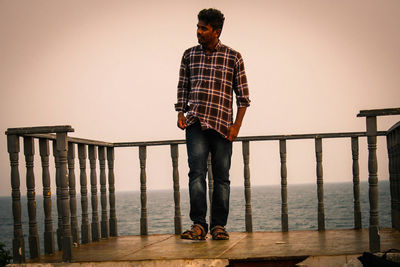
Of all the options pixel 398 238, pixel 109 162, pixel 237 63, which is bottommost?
pixel 398 238

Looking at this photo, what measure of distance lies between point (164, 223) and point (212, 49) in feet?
163

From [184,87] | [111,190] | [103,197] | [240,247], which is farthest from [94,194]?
[240,247]

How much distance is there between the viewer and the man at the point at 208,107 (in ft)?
14.2

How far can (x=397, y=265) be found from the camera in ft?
10.4

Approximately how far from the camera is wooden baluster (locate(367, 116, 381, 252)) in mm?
3645

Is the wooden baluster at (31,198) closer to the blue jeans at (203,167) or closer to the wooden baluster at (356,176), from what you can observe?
the blue jeans at (203,167)

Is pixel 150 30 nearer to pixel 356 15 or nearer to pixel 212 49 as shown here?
pixel 356 15

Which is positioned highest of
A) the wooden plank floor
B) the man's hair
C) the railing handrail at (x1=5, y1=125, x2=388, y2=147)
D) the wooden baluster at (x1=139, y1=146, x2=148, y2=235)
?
the man's hair

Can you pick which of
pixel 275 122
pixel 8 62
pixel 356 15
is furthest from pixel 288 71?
pixel 8 62

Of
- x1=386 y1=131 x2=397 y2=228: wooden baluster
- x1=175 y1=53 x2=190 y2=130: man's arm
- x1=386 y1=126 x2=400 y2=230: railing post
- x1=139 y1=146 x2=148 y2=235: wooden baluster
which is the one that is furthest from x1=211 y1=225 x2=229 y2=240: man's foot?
x1=386 y1=131 x2=397 y2=228: wooden baluster

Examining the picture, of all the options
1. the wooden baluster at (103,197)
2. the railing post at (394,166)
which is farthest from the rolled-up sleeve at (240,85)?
the wooden baluster at (103,197)

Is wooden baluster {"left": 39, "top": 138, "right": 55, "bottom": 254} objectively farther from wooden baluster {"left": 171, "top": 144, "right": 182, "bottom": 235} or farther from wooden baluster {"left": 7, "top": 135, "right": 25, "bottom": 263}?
wooden baluster {"left": 171, "top": 144, "right": 182, "bottom": 235}

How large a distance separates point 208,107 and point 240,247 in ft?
3.58

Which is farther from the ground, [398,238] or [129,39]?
[129,39]
